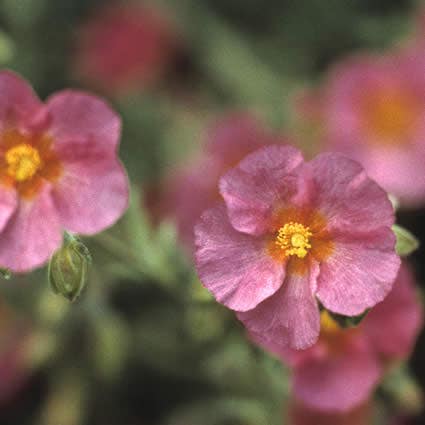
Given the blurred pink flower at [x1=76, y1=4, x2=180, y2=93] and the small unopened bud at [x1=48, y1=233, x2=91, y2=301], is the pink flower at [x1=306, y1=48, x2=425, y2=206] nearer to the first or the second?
the blurred pink flower at [x1=76, y1=4, x2=180, y2=93]

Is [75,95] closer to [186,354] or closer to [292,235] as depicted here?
[292,235]

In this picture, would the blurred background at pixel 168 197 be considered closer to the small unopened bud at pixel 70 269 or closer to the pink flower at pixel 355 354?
the pink flower at pixel 355 354

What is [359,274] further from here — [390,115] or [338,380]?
[390,115]

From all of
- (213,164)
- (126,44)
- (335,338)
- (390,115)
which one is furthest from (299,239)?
(126,44)

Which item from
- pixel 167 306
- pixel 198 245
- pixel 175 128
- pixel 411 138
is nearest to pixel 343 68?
pixel 411 138

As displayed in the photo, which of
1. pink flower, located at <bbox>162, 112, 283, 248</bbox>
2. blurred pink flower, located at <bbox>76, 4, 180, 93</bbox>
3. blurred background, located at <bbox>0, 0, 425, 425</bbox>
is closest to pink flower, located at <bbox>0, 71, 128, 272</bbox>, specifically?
blurred background, located at <bbox>0, 0, 425, 425</bbox>
